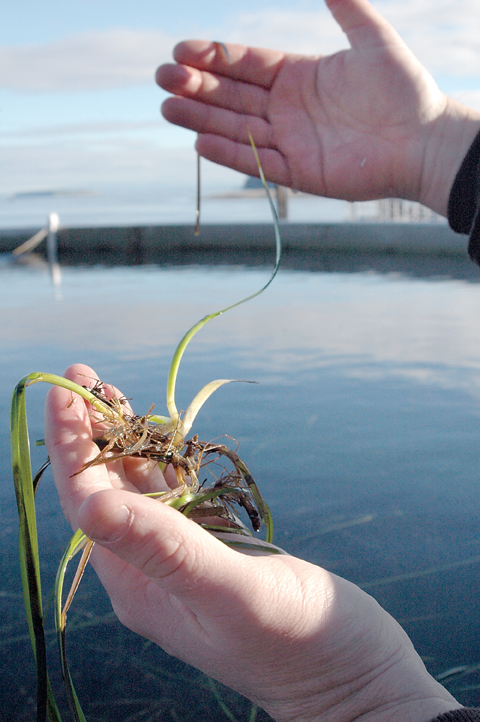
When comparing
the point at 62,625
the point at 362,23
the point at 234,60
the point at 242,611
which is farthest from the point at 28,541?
the point at 362,23

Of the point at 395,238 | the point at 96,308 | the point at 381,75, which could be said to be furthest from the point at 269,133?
the point at 395,238

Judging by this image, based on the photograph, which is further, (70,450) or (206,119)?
(206,119)

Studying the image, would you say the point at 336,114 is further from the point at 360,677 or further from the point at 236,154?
the point at 360,677

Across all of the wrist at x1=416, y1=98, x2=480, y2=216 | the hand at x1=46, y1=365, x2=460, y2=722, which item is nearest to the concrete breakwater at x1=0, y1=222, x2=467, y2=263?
the wrist at x1=416, y1=98, x2=480, y2=216

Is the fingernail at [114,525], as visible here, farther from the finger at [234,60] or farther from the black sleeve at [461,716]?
the finger at [234,60]

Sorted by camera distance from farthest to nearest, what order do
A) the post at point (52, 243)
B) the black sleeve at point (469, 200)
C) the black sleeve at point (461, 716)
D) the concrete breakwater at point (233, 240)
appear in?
the post at point (52, 243) < the concrete breakwater at point (233, 240) < the black sleeve at point (469, 200) < the black sleeve at point (461, 716)

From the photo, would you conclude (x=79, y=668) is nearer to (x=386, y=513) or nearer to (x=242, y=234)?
(x=386, y=513)

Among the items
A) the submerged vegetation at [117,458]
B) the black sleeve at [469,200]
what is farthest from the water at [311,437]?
the black sleeve at [469,200]
